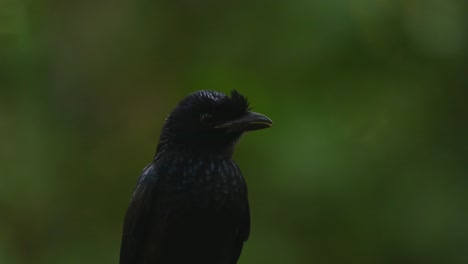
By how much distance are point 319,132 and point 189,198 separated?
169 centimetres

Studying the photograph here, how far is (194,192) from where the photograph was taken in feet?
17.7

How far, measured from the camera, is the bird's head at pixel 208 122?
5590 millimetres

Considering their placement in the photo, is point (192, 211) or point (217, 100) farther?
point (217, 100)

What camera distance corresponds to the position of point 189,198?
537 cm

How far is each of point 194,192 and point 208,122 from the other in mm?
414

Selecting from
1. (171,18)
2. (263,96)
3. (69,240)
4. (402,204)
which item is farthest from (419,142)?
(69,240)

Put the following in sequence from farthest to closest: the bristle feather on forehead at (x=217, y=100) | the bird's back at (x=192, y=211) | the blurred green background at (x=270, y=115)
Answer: the blurred green background at (x=270, y=115) < the bristle feather on forehead at (x=217, y=100) < the bird's back at (x=192, y=211)

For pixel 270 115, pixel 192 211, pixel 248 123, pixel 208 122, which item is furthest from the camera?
pixel 270 115

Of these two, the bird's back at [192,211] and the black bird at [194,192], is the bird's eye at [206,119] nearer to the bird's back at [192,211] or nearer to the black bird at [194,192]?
the black bird at [194,192]

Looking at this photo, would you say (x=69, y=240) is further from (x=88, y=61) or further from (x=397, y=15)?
(x=397, y=15)

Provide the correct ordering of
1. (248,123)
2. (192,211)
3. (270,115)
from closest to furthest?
1. (192,211)
2. (248,123)
3. (270,115)

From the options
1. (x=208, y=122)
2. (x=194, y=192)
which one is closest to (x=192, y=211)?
(x=194, y=192)

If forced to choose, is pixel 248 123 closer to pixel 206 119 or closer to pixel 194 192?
pixel 206 119

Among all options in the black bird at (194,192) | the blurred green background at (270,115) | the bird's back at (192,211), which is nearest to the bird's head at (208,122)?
the black bird at (194,192)
